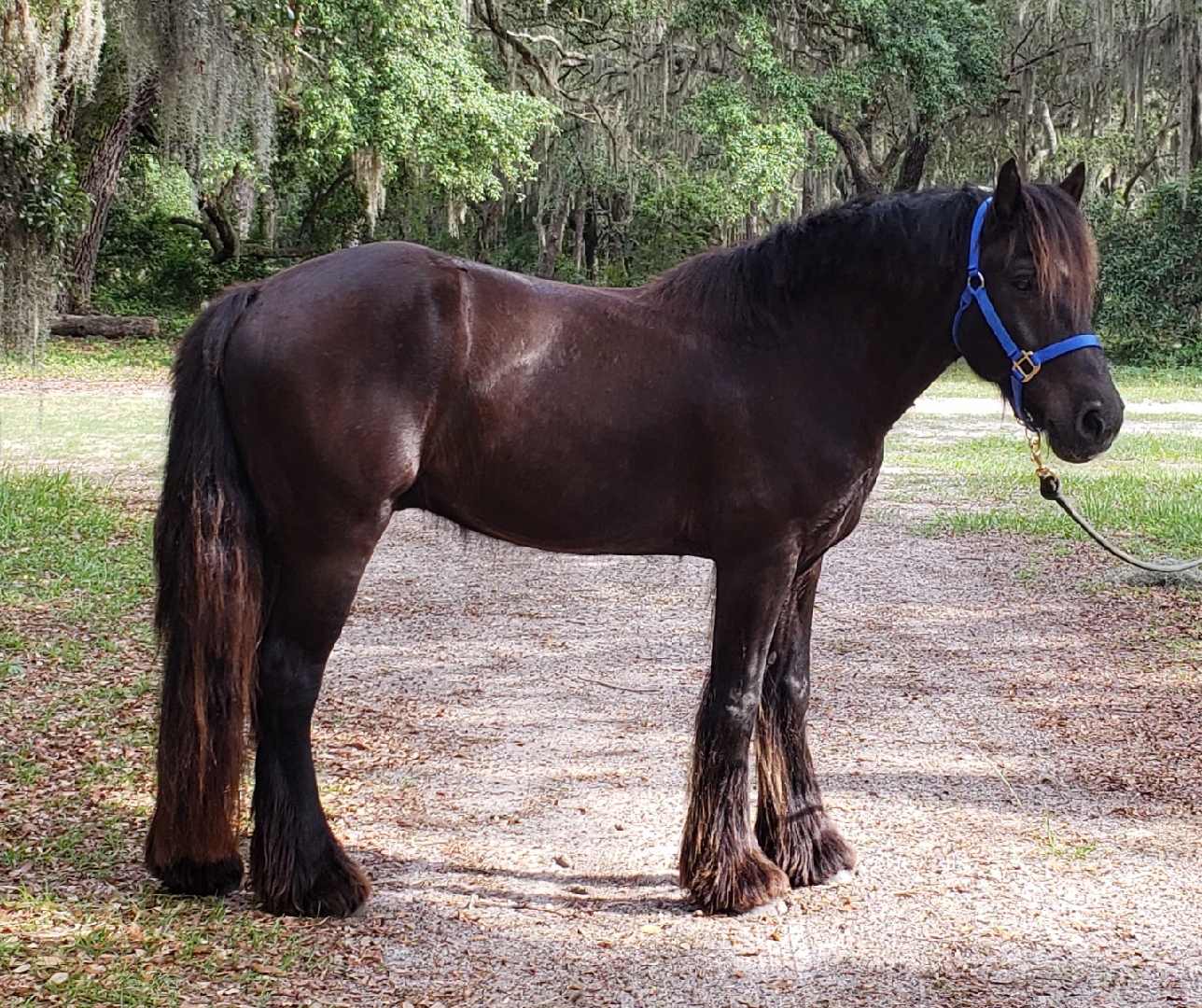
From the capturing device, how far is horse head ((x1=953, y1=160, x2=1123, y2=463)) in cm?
300

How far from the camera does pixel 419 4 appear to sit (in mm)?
17734

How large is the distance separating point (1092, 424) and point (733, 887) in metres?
1.50

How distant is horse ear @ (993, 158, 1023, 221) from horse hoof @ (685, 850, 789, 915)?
1783 mm

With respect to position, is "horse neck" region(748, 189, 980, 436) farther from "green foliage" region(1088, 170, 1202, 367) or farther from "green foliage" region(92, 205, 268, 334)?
"green foliage" region(92, 205, 268, 334)

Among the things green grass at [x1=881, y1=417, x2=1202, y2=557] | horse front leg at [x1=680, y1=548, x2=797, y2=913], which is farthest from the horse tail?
green grass at [x1=881, y1=417, x2=1202, y2=557]

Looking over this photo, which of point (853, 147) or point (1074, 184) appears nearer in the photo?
point (1074, 184)

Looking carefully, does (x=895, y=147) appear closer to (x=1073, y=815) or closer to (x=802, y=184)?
(x=802, y=184)

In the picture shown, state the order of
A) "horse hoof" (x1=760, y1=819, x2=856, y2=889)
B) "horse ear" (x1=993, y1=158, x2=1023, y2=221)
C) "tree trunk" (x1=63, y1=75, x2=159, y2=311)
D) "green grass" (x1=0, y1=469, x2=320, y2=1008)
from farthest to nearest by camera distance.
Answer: "tree trunk" (x1=63, y1=75, x2=159, y2=311)
"horse hoof" (x1=760, y1=819, x2=856, y2=889)
"horse ear" (x1=993, y1=158, x2=1023, y2=221)
"green grass" (x1=0, y1=469, x2=320, y2=1008)

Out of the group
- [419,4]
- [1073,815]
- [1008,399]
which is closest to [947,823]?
[1073,815]

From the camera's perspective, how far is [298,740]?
317cm

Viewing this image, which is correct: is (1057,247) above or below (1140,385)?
below

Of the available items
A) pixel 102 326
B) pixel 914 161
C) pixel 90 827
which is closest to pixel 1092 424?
pixel 90 827

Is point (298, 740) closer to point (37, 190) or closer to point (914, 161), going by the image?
point (37, 190)

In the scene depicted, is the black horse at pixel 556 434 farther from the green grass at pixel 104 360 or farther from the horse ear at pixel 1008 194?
the green grass at pixel 104 360
